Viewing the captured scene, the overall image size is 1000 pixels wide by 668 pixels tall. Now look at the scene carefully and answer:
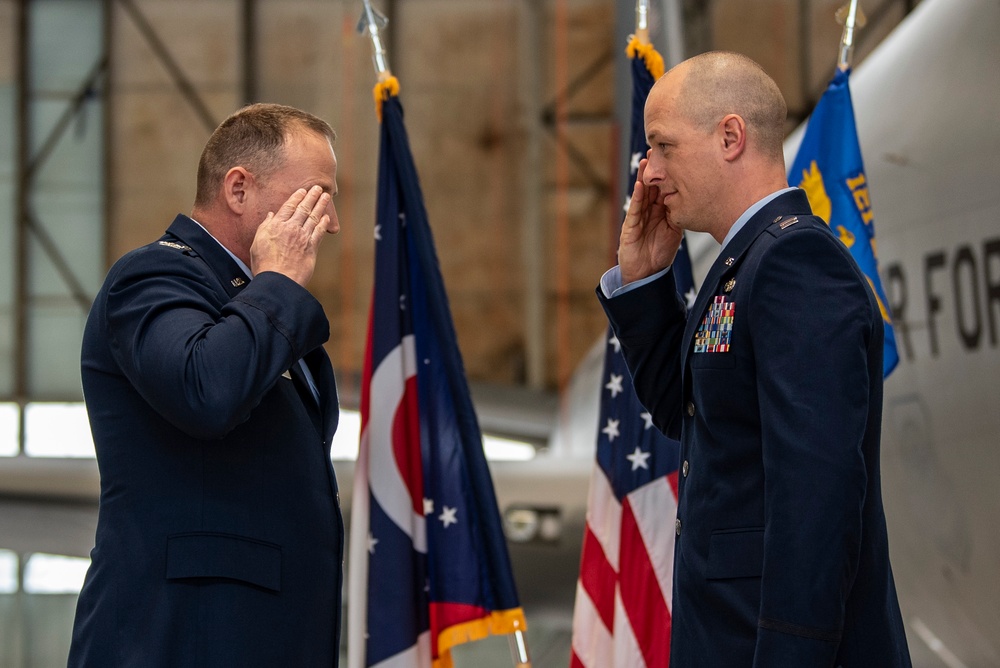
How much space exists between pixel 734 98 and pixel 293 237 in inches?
27.8

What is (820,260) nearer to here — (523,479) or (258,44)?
(523,479)

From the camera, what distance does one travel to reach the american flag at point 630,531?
2.66m

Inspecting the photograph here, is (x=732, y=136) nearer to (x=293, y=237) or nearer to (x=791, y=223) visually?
(x=791, y=223)

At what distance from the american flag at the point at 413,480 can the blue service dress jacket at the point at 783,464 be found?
3.97ft

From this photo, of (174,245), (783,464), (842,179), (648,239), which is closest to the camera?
(783,464)

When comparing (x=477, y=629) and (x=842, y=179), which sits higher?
(x=842, y=179)

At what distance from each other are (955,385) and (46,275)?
1205 centimetres

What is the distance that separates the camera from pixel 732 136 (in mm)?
1568

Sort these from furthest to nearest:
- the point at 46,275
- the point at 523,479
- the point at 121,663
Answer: the point at 46,275
the point at 523,479
the point at 121,663

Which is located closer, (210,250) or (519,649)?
(210,250)

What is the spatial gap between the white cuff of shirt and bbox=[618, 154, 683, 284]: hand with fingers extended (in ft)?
0.05

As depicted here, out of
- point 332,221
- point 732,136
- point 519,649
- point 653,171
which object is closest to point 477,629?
point 519,649

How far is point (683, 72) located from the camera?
161 cm

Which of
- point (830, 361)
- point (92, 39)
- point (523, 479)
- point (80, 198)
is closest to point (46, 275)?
point (80, 198)
